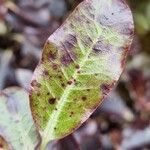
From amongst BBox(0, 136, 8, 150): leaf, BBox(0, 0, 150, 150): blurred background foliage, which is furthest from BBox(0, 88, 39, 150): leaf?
BBox(0, 0, 150, 150): blurred background foliage

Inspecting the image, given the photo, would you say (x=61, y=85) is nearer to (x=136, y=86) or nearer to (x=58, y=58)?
(x=58, y=58)

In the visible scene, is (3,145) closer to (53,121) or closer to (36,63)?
(53,121)

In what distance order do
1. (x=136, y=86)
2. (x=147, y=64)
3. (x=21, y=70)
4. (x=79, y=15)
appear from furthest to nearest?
(x=147, y=64)
(x=136, y=86)
(x=21, y=70)
(x=79, y=15)

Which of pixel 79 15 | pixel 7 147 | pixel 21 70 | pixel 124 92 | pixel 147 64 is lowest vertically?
pixel 147 64

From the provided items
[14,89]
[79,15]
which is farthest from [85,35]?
[14,89]

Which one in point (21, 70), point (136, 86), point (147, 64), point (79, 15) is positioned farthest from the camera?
point (147, 64)

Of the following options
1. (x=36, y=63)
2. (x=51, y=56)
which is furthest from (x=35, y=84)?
(x=36, y=63)

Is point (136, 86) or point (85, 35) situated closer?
point (85, 35)

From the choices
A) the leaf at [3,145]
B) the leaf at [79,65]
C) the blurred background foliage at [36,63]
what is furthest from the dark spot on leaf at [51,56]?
the blurred background foliage at [36,63]
